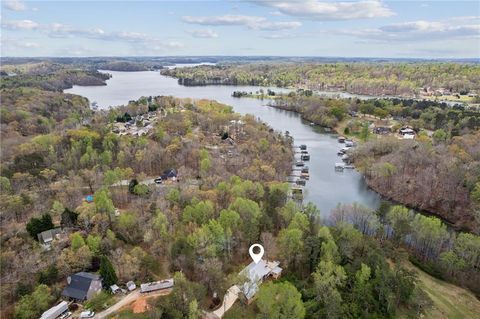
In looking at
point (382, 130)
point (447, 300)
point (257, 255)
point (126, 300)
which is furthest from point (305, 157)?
point (126, 300)

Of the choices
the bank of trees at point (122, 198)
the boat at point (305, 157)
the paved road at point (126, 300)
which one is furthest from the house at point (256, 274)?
the boat at point (305, 157)

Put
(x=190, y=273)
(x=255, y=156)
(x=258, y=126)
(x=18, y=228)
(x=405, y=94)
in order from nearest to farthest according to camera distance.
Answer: (x=190, y=273), (x=18, y=228), (x=255, y=156), (x=258, y=126), (x=405, y=94)

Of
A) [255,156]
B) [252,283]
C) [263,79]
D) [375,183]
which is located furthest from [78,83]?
[252,283]

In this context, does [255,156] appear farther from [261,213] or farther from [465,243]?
[465,243]

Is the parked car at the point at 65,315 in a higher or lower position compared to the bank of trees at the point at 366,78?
lower

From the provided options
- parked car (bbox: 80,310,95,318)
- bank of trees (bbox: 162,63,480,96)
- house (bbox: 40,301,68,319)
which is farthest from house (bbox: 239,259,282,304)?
bank of trees (bbox: 162,63,480,96)

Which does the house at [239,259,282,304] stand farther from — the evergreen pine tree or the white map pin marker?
the evergreen pine tree

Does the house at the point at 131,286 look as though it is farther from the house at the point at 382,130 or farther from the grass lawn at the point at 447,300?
the house at the point at 382,130
